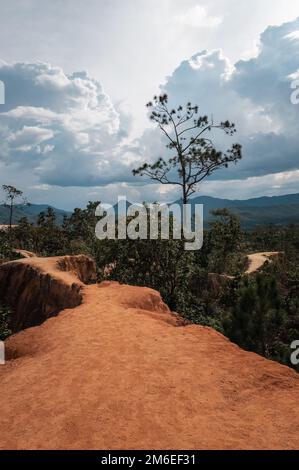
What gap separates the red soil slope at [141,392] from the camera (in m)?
7.53

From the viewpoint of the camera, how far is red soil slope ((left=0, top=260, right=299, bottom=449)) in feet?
24.7

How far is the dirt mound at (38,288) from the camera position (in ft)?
77.4

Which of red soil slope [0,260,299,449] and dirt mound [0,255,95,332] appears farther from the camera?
dirt mound [0,255,95,332]

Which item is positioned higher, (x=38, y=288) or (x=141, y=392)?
(x=141, y=392)

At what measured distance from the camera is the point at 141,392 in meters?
9.46

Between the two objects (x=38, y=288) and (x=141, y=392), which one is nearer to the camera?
(x=141, y=392)

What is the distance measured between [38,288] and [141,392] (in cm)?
1815

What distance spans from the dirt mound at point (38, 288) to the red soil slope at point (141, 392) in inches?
331

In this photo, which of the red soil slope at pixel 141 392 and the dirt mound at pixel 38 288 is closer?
the red soil slope at pixel 141 392

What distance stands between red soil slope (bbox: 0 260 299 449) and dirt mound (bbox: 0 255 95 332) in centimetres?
840

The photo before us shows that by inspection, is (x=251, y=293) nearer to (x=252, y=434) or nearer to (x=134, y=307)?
(x=134, y=307)

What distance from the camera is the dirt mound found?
77.4 feet
